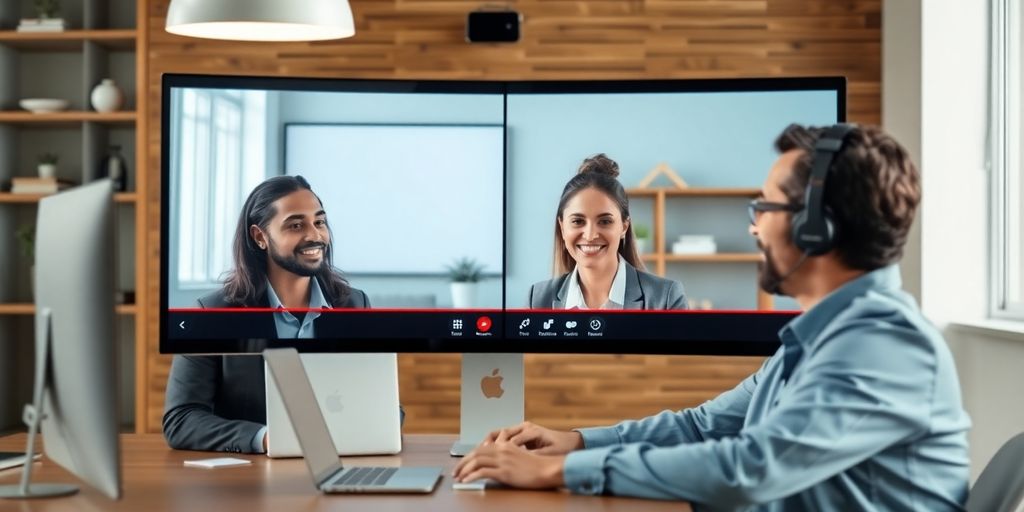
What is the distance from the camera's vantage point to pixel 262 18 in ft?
8.03

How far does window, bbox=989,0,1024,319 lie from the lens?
4.28 m

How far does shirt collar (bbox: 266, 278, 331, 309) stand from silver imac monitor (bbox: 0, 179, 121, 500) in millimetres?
518

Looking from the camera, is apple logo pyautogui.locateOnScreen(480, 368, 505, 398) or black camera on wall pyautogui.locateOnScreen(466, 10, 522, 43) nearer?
apple logo pyautogui.locateOnScreen(480, 368, 505, 398)

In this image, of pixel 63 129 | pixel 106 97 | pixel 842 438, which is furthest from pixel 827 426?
pixel 63 129

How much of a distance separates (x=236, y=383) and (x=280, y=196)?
1.54ft

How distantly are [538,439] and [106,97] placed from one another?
4214 millimetres

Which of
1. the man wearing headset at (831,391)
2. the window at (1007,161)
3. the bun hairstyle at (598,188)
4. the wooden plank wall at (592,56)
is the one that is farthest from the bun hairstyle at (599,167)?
the wooden plank wall at (592,56)

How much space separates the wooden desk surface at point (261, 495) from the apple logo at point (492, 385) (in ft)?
0.55

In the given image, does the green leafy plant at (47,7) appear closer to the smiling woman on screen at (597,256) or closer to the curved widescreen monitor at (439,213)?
the curved widescreen monitor at (439,213)

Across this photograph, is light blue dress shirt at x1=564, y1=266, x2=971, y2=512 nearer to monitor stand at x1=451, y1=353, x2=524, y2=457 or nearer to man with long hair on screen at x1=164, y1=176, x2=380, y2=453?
monitor stand at x1=451, y1=353, x2=524, y2=457

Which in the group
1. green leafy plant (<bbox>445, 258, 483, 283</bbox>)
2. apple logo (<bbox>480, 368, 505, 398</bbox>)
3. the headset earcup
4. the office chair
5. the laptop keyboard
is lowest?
the laptop keyboard

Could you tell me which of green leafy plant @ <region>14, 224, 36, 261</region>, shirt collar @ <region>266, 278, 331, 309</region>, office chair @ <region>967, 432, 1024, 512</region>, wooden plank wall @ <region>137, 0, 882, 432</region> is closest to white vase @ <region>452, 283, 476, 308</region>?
shirt collar @ <region>266, 278, 331, 309</region>

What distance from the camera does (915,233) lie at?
467cm

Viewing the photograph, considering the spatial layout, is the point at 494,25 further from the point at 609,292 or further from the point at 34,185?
the point at 609,292
